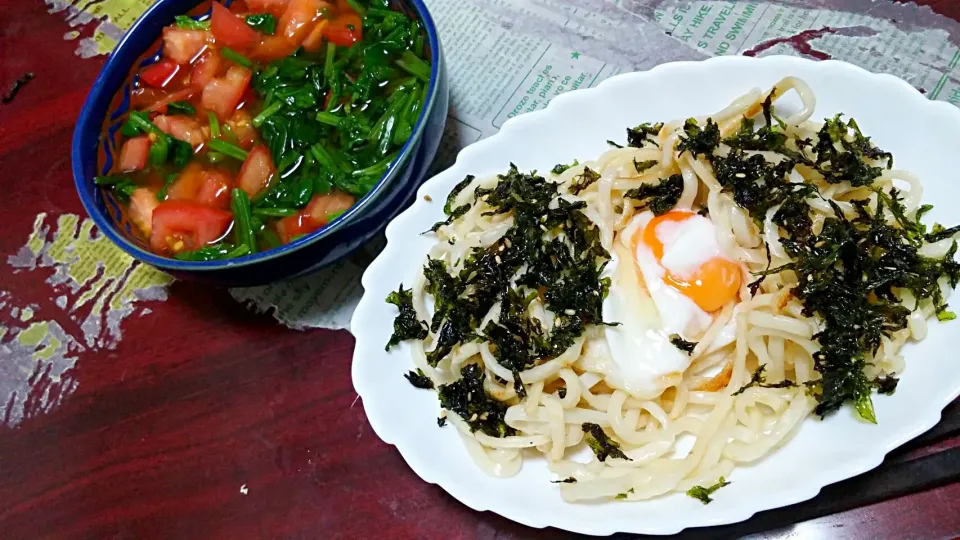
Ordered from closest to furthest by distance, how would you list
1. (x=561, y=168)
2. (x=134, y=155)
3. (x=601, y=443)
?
(x=601, y=443) < (x=561, y=168) < (x=134, y=155)

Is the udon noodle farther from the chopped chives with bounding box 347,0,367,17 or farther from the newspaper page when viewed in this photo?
the chopped chives with bounding box 347,0,367,17

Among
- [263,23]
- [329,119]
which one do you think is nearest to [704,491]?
[329,119]

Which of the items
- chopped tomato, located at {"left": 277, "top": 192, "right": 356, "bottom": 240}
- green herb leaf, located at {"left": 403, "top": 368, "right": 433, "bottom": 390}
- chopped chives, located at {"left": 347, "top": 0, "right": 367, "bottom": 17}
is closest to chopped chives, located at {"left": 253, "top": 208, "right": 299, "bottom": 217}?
chopped tomato, located at {"left": 277, "top": 192, "right": 356, "bottom": 240}

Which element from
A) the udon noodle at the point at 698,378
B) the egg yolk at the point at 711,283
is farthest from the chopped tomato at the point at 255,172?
the egg yolk at the point at 711,283

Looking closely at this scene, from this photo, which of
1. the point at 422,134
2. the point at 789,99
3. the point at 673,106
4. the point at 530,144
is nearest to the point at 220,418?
the point at 422,134

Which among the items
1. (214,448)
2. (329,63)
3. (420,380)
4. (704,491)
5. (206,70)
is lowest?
(214,448)

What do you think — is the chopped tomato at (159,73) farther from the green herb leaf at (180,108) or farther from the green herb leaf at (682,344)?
the green herb leaf at (682,344)

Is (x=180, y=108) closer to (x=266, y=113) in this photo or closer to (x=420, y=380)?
(x=266, y=113)
